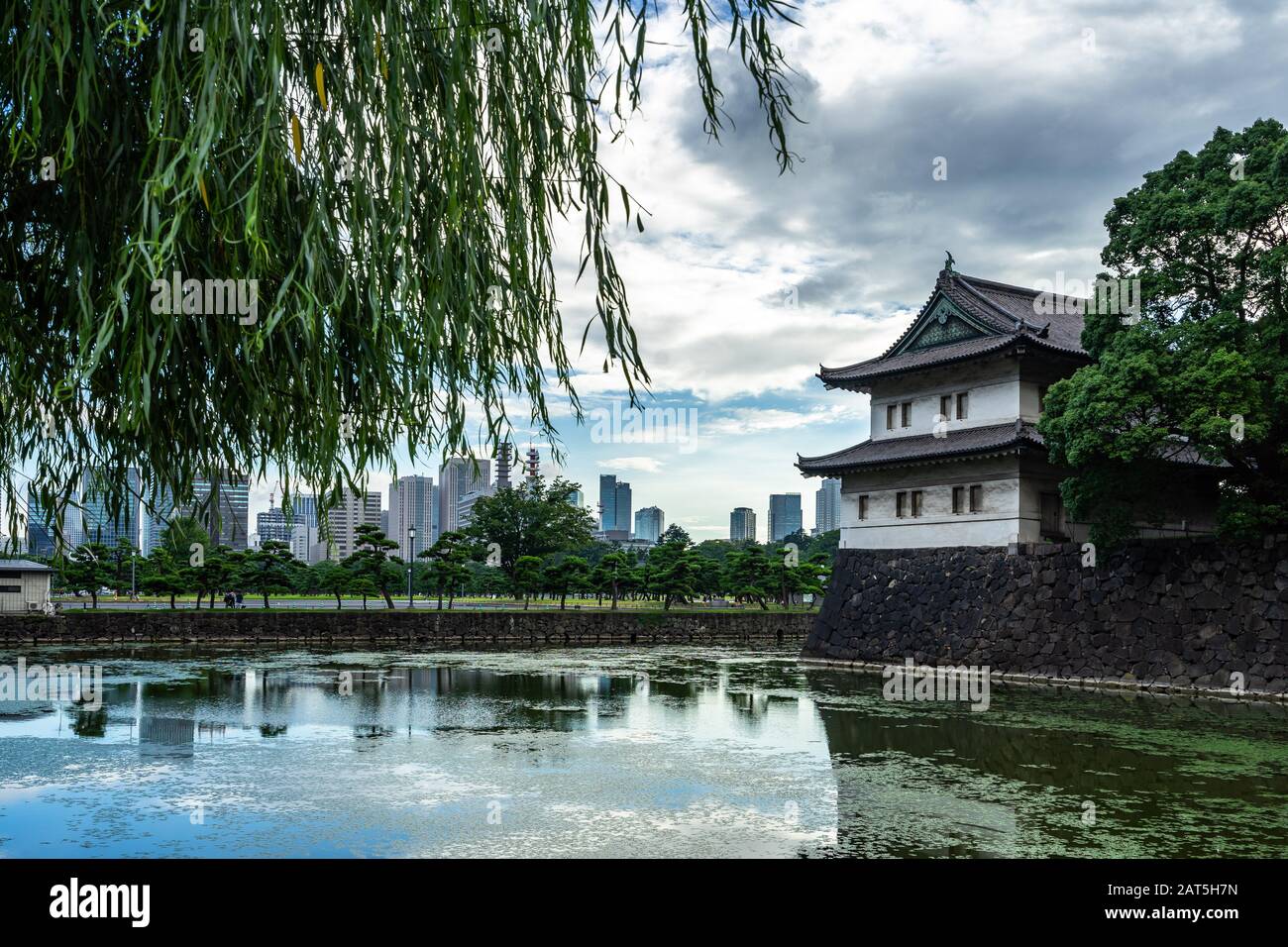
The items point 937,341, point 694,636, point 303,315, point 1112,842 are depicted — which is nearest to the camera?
point 303,315

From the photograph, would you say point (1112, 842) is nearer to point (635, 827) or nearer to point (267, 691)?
point (635, 827)

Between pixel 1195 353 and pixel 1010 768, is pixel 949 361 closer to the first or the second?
pixel 1195 353

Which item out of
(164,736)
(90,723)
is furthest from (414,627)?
(164,736)

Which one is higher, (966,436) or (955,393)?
(955,393)

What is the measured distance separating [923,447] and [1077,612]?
591cm

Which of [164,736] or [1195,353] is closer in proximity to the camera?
[164,736]

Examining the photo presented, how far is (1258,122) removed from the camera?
2062 centimetres

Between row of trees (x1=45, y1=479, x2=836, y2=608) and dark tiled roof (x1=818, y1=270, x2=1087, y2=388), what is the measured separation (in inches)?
620

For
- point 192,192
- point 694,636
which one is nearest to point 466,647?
point 694,636

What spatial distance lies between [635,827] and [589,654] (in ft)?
76.8

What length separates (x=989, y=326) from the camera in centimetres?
2678

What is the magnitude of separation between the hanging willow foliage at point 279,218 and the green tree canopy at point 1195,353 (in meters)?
17.2

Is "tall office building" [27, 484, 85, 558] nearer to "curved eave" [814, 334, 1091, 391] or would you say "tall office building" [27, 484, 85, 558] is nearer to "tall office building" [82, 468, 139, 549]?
"tall office building" [82, 468, 139, 549]

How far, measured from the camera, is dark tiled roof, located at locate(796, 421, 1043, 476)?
80.6 ft
